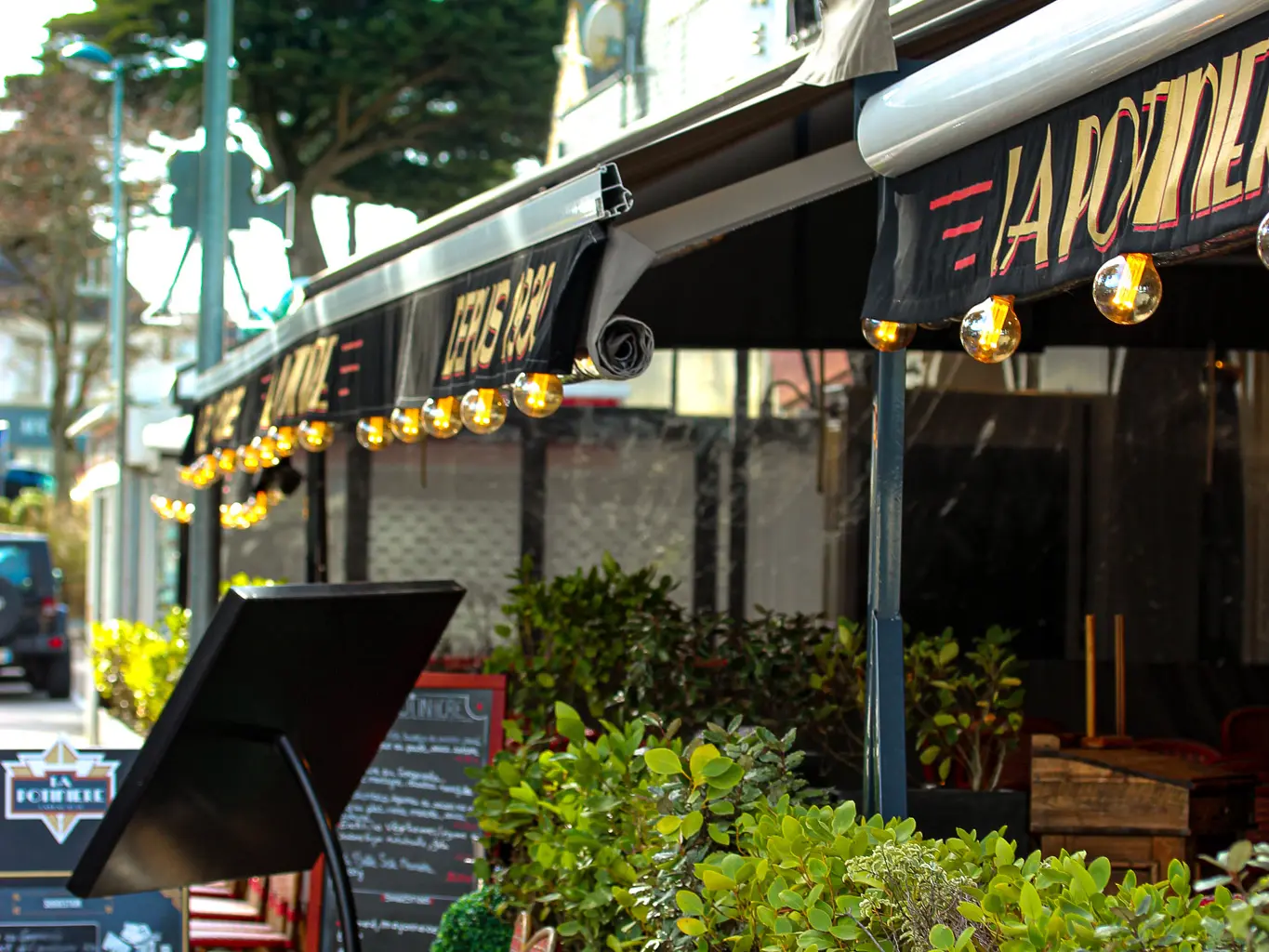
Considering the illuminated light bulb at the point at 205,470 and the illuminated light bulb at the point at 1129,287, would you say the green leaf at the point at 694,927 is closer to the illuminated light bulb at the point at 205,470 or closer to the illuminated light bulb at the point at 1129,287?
the illuminated light bulb at the point at 1129,287

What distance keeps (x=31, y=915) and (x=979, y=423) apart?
630 cm

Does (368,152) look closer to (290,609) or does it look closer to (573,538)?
(573,538)

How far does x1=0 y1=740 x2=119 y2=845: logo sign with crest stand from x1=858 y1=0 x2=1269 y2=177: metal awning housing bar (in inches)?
132

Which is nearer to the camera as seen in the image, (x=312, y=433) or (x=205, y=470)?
(x=312, y=433)

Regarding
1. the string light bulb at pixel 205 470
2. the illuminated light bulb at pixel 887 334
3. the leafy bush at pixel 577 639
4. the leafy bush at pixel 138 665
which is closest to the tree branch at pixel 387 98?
the leafy bush at pixel 138 665

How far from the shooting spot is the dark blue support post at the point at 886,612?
12.7 feet

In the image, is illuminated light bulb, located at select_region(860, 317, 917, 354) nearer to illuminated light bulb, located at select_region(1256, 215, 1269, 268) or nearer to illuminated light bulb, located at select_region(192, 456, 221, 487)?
illuminated light bulb, located at select_region(1256, 215, 1269, 268)

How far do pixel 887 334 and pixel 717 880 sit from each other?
116 centimetres

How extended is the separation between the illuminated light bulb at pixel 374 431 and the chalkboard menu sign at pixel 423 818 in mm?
891

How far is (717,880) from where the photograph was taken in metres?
3.09

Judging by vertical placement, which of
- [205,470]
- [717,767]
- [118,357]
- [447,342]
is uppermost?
[118,357]

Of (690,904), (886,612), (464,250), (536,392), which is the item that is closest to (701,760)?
(690,904)

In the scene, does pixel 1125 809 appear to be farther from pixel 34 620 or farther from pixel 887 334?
pixel 34 620

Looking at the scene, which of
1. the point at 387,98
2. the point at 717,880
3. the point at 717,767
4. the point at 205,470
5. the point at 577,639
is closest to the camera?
the point at 717,880
